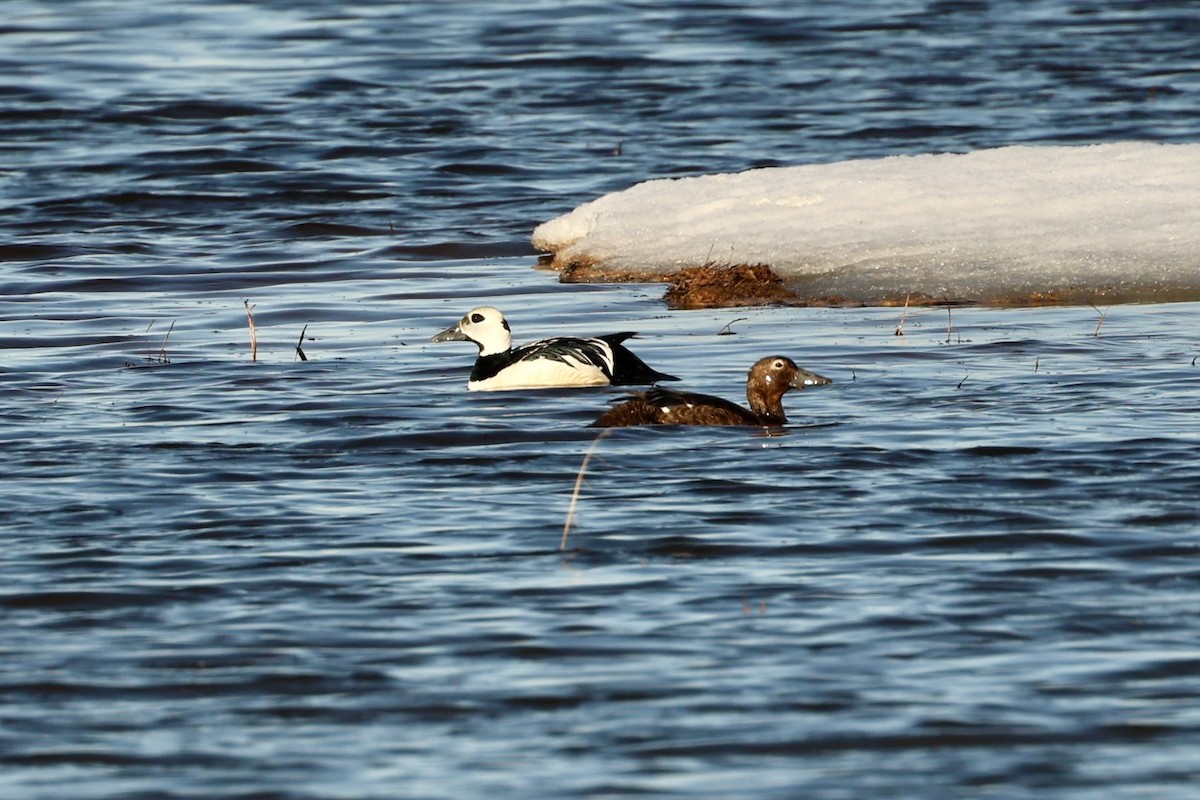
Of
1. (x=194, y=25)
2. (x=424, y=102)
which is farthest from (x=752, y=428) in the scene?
(x=194, y=25)

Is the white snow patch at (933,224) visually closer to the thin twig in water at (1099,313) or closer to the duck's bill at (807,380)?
the thin twig in water at (1099,313)

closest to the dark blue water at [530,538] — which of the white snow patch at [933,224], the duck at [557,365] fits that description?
the duck at [557,365]

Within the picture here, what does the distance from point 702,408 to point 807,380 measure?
74 cm

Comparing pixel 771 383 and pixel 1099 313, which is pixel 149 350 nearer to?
pixel 771 383

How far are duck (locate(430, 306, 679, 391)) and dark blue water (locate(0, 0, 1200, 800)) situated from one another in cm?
15

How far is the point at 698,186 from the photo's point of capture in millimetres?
16375

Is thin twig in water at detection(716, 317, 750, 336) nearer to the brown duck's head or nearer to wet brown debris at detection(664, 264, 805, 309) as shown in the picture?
wet brown debris at detection(664, 264, 805, 309)

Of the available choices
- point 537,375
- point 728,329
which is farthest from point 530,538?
point 728,329

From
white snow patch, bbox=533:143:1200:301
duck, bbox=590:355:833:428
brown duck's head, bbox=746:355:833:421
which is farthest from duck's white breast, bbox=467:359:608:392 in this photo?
white snow patch, bbox=533:143:1200:301

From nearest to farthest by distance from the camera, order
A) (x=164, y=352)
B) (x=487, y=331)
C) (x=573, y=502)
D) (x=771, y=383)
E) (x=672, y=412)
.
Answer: (x=573, y=502) < (x=672, y=412) < (x=771, y=383) < (x=487, y=331) < (x=164, y=352)

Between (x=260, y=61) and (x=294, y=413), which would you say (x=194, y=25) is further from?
(x=294, y=413)

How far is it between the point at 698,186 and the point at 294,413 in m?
6.07

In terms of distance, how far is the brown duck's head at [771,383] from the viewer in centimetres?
1059

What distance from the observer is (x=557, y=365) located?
11.6 m
